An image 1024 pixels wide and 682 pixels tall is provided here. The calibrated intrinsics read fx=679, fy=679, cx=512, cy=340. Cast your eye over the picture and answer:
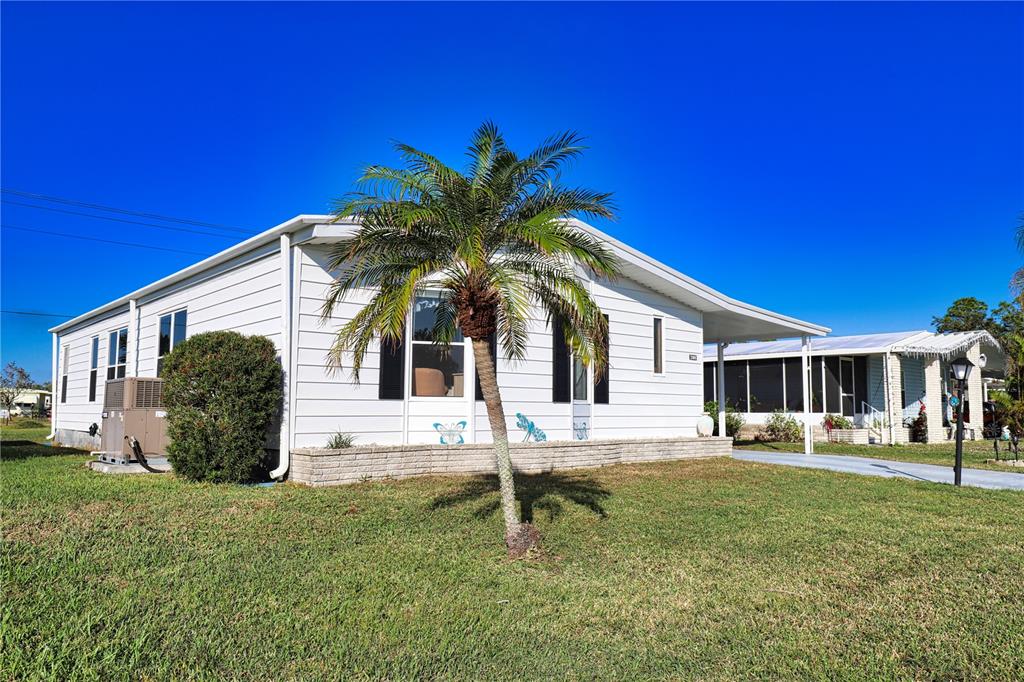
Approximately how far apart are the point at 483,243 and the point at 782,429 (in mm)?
18443

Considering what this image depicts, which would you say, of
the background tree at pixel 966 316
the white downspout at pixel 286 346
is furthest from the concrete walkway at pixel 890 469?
the background tree at pixel 966 316

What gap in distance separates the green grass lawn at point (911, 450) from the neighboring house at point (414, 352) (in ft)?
11.5

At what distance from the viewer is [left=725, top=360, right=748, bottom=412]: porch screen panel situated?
25422 mm

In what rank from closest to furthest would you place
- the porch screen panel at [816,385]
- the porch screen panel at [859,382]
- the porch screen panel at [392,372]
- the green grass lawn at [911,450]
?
the porch screen panel at [392,372]
the green grass lawn at [911,450]
the porch screen panel at [859,382]
the porch screen panel at [816,385]

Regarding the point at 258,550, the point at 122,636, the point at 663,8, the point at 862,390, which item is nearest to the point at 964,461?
the point at 862,390

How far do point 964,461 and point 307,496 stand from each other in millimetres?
14685

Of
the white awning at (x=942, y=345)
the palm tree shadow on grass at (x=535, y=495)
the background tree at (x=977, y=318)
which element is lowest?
the palm tree shadow on grass at (x=535, y=495)

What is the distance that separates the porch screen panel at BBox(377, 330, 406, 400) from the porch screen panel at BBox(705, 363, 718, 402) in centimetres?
1881

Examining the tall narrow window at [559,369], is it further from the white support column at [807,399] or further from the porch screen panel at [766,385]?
the porch screen panel at [766,385]

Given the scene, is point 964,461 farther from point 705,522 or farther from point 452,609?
point 452,609

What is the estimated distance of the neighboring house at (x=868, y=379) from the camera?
21.3m

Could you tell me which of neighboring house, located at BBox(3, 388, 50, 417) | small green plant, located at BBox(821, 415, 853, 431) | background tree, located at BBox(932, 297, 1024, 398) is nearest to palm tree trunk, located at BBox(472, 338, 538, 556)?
small green plant, located at BBox(821, 415, 853, 431)

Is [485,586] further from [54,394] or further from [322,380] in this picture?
[54,394]

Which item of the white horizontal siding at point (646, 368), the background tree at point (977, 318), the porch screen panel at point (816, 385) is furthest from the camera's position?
the background tree at point (977, 318)
